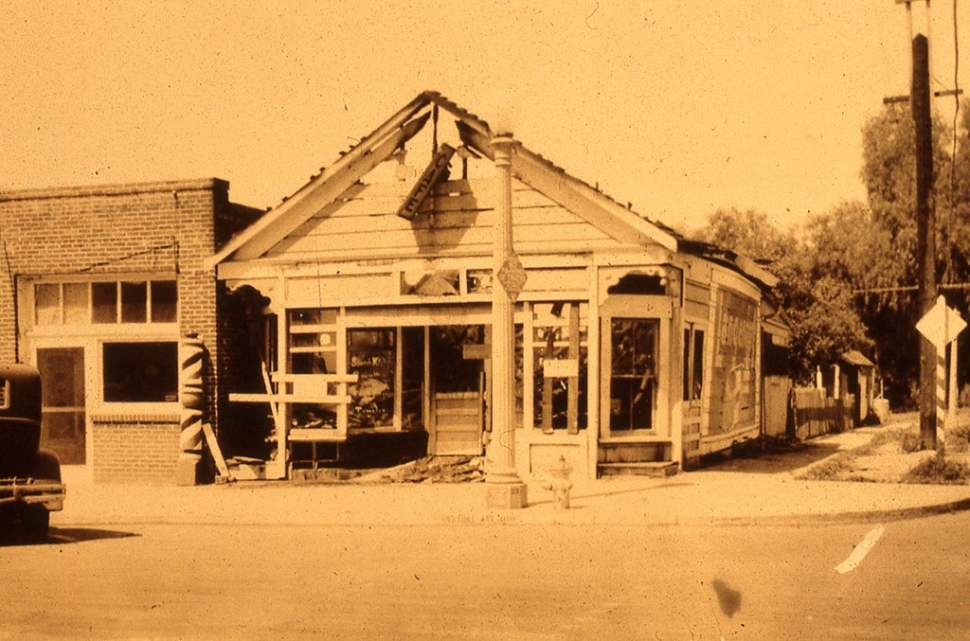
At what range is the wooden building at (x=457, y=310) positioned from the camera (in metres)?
19.8

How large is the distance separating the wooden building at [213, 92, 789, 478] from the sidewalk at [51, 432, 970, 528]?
38.2 inches

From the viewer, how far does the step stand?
19750 mm

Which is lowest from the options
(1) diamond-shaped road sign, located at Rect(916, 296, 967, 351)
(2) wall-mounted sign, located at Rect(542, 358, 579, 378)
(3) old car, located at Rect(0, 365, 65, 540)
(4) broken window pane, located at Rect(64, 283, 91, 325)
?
(3) old car, located at Rect(0, 365, 65, 540)

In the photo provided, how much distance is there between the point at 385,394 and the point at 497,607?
11.9m

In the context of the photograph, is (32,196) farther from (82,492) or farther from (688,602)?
→ (688,602)

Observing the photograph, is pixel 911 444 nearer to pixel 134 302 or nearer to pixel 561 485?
pixel 561 485

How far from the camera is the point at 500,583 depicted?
34.3ft

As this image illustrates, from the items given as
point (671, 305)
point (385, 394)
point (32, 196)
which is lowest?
point (385, 394)

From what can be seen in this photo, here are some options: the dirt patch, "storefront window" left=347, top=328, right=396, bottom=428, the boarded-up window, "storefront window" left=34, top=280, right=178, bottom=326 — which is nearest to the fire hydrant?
the dirt patch

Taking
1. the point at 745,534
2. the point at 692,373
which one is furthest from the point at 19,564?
the point at 692,373

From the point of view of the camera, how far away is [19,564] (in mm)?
11828

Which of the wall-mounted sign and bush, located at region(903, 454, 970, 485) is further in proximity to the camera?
the wall-mounted sign

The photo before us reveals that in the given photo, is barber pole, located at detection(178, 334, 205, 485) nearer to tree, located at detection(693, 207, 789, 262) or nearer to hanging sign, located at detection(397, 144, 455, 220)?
hanging sign, located at detection(397, 144, 455, 220)

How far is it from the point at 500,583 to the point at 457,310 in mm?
10055
